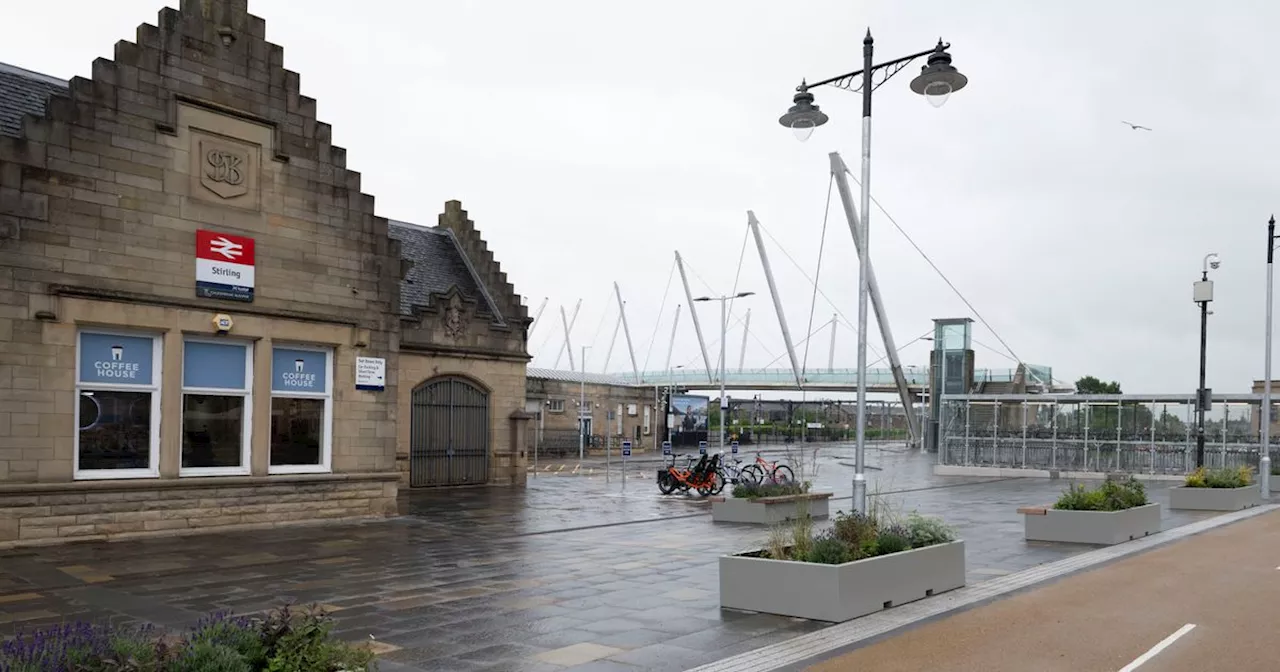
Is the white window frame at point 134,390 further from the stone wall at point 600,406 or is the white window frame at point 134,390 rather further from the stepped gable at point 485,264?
the stone wall at point 600,406

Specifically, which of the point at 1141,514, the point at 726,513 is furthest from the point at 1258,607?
the point at 726,513

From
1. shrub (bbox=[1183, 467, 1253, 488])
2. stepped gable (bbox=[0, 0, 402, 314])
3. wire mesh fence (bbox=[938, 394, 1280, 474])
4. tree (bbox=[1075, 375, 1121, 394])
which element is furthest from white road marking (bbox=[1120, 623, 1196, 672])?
tree (bbox=[1075, 375, 1121, 394])

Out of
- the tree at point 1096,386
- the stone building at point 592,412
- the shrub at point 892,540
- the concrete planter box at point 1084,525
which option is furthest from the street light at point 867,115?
the tree at point 1096,386

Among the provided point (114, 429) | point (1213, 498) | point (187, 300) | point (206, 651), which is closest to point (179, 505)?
point (114, 429)

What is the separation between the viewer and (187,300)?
1611cm

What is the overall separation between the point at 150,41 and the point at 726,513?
→ 13122 millimetres

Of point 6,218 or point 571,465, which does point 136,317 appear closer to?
point 6,218

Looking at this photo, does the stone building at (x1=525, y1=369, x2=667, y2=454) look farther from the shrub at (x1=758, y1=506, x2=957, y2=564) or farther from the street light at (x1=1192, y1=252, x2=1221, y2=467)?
the shrub at (x1=758, y1=506, x2=957, y2=564)

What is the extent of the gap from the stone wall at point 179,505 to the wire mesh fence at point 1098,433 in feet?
90.1

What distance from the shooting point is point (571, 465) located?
42.8m

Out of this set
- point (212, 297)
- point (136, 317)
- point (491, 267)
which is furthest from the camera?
point (491, 267)

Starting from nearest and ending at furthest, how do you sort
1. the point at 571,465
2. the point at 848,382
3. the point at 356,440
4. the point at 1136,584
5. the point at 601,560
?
1. the point at 1136,584
2. the point at 601,560
3. the point at 356,440
4. the point at 571,465
5. the point at 848,382

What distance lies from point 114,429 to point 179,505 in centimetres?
159

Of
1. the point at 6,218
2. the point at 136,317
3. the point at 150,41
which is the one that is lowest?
the point at 136,317
